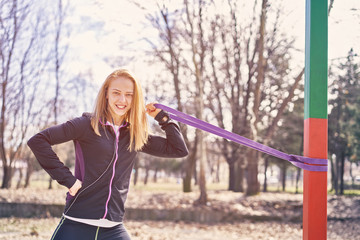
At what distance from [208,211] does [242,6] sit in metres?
5.63

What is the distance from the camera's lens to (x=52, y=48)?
13.2 meters

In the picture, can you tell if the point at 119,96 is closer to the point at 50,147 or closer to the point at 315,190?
the point at 50,147

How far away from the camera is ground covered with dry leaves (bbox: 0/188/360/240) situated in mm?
6850

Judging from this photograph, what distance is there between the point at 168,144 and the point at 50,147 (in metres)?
0.79

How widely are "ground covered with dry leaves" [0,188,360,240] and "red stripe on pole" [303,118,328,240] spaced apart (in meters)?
4.34

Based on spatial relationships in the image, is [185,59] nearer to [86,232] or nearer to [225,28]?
[225,28]

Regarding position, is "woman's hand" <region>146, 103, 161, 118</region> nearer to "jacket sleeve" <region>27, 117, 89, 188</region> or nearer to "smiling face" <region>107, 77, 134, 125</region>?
"smiling face" <region>107, 77, 134, 125</region>

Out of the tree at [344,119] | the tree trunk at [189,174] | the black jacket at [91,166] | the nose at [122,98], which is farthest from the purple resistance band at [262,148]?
the tree trunk at [189,174]

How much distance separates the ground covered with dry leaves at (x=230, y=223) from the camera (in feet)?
22.5

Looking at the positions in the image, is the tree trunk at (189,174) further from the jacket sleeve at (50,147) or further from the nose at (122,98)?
the jacket sleeve at (50,147)

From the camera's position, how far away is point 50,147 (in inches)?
87.6

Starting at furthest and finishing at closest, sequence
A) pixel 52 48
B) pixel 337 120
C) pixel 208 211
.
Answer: pixel 337 120 < pixel 52 48 < pixel 208 211

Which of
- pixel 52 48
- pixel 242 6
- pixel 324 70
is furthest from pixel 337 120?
pixel 324 70

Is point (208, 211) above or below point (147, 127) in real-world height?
below
